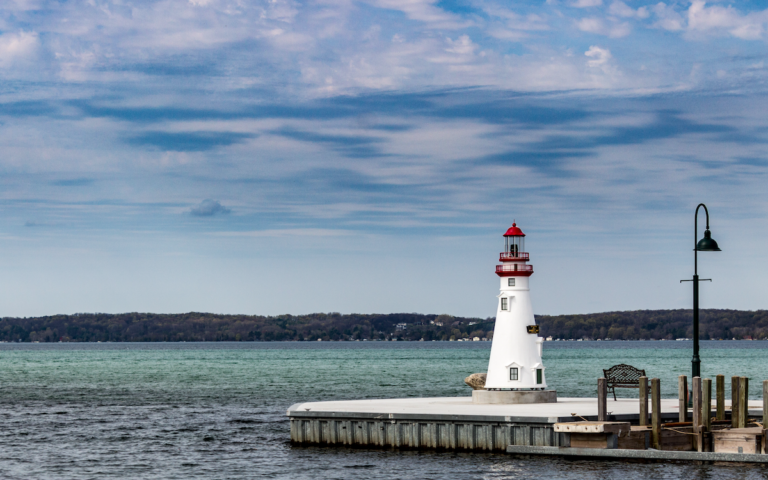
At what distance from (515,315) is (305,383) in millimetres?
57028

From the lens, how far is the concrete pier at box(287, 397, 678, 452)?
1112 inches

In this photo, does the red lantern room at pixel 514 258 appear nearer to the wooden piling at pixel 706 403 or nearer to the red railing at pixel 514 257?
the red railing at pixel 514 257

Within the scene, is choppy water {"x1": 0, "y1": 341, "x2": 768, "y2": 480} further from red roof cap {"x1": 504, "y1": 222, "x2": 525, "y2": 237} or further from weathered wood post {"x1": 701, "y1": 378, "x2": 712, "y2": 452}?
red roof cap {"x1": 504, "y1": 222, "x2": 525, "y2": 237}

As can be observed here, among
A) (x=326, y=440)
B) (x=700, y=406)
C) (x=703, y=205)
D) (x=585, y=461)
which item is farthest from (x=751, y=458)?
(x=326, y=440)

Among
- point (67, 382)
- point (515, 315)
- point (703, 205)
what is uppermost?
point (703, 205)

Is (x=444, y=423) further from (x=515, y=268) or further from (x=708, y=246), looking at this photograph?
(x=708, y=246)

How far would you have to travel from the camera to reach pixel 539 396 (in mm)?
33656

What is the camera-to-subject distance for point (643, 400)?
28.1 meters

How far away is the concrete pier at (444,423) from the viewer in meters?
28.2

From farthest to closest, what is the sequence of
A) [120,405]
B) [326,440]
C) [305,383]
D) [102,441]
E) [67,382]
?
[67,382]
[305,383]
[120,405]
[102,441]
[326,440]

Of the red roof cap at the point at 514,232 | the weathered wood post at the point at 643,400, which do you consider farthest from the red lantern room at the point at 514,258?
the weathered wood post at the point at 643,400

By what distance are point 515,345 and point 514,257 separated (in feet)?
10.1

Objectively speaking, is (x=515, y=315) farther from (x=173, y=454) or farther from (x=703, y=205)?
→ (x=173, y=454)

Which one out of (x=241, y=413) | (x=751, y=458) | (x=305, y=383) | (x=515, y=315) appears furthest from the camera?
(x=305, y=383)
